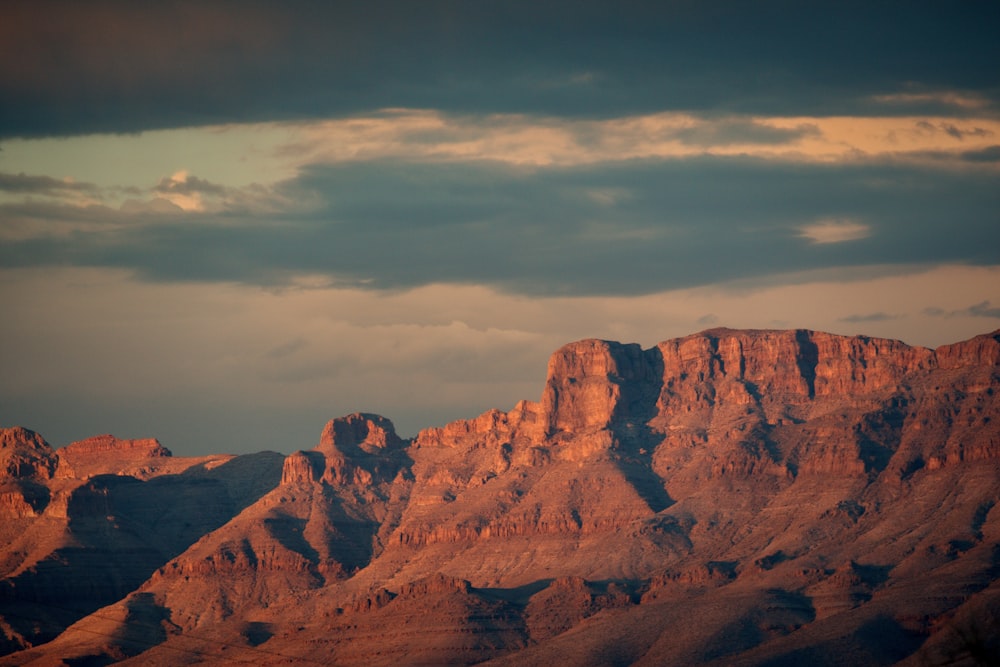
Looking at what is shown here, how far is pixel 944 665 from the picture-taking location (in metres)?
115

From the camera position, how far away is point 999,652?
12169 cm

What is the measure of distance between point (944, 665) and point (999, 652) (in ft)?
27.0
